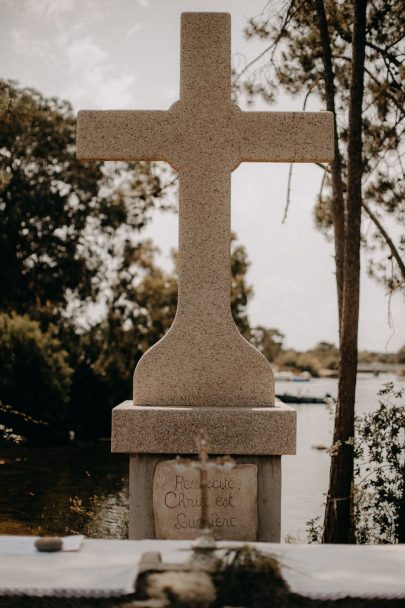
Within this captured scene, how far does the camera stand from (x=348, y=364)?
22.0 feet

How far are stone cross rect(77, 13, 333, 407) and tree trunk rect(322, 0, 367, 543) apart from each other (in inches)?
96.9

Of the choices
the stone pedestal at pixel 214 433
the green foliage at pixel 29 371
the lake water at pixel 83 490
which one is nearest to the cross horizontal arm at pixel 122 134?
the stone pedestal at pixel 214 433

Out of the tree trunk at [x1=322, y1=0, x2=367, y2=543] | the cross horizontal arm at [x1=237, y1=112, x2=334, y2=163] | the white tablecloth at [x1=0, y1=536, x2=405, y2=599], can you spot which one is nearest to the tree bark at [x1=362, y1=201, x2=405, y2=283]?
the tree trunk at [x1=322, y1=0, x2=367, y2=543]

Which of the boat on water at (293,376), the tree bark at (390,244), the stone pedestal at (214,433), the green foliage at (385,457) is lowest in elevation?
the boat on water at (293,376)

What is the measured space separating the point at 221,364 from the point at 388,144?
17.1 feet

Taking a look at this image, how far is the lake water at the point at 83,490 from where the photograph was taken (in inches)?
384

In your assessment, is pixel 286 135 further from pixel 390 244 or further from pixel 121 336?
pixel 121 336

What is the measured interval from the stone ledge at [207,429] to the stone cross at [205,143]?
57 cm

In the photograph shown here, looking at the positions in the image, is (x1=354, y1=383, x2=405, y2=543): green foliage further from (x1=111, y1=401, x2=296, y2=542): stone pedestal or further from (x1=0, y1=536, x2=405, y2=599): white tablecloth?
(x1=0, y1=536, x2=405, y2=599): white tablecloth

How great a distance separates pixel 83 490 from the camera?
539 inches

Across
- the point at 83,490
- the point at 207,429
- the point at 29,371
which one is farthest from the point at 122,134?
the point at 29,371

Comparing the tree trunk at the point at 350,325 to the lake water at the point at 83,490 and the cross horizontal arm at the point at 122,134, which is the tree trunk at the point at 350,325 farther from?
the cross horizontal arm at the point at 122,134

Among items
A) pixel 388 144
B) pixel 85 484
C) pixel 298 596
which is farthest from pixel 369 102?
pixel 85 484

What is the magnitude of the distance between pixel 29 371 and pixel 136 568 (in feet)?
59.5
